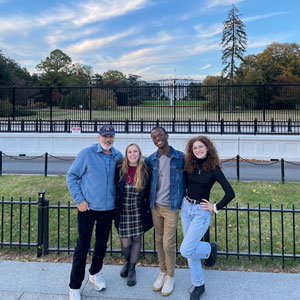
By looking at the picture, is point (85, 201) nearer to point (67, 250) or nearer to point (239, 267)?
point (67, 250)

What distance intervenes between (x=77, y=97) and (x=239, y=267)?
582 inches

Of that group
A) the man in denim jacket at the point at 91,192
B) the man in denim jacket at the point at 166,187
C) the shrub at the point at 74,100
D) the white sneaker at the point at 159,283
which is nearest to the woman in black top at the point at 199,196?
the man in denim jacket at the point at 166,187

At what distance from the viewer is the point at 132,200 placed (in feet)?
11.0

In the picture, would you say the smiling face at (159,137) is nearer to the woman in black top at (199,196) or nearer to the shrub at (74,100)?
the woman in black top at (199,196)

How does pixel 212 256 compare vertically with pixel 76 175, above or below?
below

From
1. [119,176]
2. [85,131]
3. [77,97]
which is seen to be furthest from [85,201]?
[77,97]

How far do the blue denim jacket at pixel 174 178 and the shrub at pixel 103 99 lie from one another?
44.3 feet

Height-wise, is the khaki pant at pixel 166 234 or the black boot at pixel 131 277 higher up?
the khaki pant at pixel 166 234

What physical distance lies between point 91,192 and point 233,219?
3791mm

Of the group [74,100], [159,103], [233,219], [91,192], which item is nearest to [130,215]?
[91,192]

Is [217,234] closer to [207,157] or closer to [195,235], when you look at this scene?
[195,235]

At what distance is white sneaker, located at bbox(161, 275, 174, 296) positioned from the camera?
11.2 ft

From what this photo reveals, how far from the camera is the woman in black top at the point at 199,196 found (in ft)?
10.3

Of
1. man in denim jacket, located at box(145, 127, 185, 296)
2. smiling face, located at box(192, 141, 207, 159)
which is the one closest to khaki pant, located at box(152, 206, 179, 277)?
man in denim jacket, located at box(145, 127, 185, 296)
